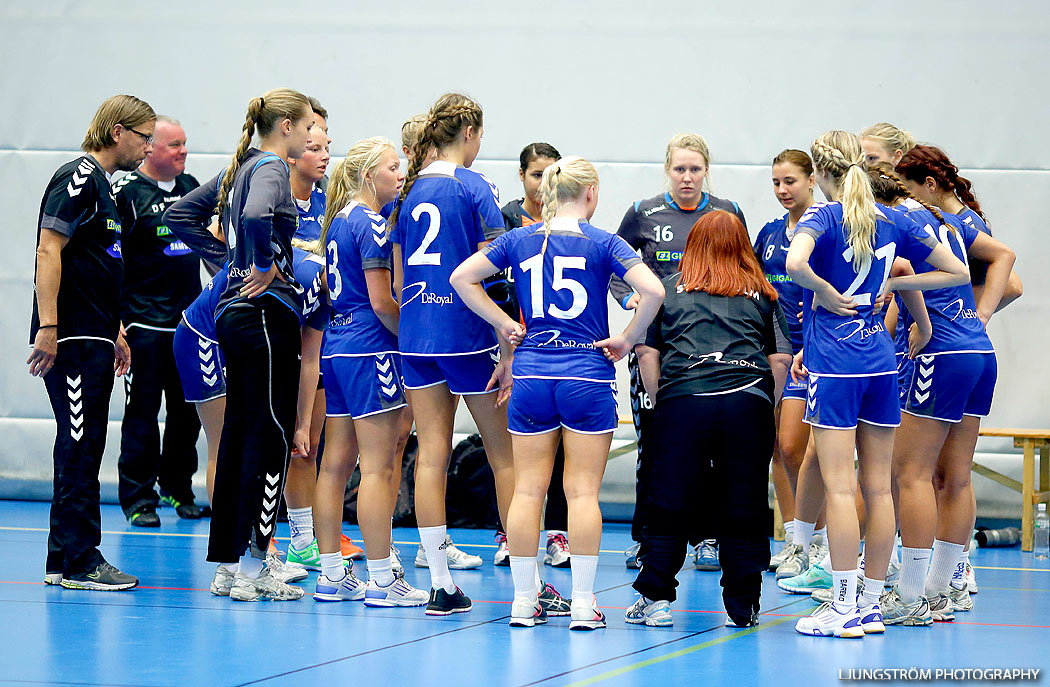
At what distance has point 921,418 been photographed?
16.3ft

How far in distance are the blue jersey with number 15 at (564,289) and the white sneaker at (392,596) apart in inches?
44.3

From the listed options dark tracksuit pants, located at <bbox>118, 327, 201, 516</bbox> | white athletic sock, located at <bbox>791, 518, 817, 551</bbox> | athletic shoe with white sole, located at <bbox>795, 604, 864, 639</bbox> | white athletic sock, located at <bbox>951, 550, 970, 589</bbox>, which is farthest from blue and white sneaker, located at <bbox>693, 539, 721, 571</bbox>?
dark tracksuit pants, located at <bbox>118, 327, 201, 516</bbox>

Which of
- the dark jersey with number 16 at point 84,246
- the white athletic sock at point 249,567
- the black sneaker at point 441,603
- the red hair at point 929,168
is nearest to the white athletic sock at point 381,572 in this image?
the black sneaker at point 441,603

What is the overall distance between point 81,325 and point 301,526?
1486 mm

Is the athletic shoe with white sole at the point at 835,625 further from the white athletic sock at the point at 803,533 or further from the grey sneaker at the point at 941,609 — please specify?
the white athletic sock at the point at 803,533

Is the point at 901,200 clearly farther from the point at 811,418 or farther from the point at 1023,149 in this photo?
the point at 1023,149

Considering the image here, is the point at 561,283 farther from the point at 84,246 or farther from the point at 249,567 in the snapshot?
the point at 84,246

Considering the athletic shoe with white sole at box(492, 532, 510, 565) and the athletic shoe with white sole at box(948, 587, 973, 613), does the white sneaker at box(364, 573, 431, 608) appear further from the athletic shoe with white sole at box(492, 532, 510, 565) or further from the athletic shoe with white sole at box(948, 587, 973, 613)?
the athletic shoe with white sole at box(948, 587, 973, 613)

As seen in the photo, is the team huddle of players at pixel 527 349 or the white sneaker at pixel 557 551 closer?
the team huddle of players at pixel 527 349

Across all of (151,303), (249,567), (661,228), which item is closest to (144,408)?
(151,303)

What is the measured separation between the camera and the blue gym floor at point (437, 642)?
3.84 m

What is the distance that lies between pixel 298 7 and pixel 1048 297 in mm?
5397

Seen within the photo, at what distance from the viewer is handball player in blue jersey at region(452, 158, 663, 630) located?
14.8ft

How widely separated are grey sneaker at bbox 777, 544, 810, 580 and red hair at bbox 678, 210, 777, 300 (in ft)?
5.41
